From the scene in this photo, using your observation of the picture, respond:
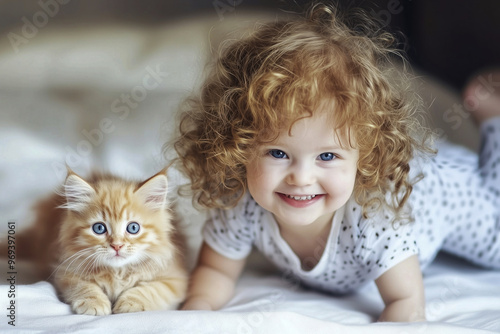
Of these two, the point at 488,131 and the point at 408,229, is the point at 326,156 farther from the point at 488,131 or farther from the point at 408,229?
the point at 488,131

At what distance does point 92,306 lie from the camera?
886mm

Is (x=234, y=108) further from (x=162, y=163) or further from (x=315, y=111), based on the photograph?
(x=162, y=163)

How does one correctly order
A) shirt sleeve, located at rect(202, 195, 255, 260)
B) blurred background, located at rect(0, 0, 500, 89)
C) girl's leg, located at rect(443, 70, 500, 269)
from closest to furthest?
shirt sleeve, located at rect(202, 195, 255, 260), girl's leg, located at rect(443, 70, 500, 269), blurred background, located at rect(0, 0, 500, 89)

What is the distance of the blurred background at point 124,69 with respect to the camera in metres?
1.11

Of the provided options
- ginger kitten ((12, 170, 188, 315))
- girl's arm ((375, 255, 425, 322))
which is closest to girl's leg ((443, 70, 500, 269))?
girl's arm ((375, 255, 425, 322))

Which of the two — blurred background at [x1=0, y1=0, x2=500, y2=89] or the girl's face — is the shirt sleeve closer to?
the girl's face

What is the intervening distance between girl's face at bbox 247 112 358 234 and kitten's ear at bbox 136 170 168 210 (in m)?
Result: 0.17

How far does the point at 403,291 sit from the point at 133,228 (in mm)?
546

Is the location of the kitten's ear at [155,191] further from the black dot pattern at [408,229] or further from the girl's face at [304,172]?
the black dot pattern at [408,229]

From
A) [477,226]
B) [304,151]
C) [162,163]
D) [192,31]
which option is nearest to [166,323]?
[304,151]

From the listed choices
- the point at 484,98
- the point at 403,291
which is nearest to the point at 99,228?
the point at 403,291

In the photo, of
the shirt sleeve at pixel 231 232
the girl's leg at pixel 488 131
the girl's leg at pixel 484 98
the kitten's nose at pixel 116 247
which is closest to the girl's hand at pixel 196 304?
the shirt sleeve at pixel 231 232

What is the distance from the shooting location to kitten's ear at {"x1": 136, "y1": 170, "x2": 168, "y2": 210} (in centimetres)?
89

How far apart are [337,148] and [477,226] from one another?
0.61 metres
